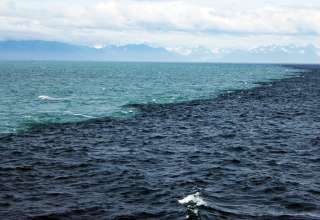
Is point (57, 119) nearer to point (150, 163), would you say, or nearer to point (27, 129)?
point (27, 129)

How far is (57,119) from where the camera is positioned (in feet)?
181

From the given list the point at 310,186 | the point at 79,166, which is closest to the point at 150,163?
the point at 79,166

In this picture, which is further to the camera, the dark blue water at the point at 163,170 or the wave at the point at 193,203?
the dark blue water at the point at 163,170

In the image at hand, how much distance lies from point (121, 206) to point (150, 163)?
Answer: 9.72 metres

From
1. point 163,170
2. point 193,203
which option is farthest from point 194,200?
point 163,170

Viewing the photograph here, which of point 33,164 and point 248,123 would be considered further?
point 248,123

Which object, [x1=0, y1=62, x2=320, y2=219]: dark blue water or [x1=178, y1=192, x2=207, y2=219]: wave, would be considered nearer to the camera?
[x1=178, y1=192, x2=207, y2=219]: wave

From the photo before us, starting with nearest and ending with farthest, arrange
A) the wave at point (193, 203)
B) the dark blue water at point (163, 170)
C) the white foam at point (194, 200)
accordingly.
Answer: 1. the wave at point (193, 203)
2. the dark blue water at point (163, 170)
3. the white foam at point (194, 200)

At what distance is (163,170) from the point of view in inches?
1246

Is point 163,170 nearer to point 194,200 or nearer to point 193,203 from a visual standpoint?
point 194,200

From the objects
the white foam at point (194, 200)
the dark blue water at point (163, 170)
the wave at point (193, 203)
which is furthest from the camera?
the white foam at point (194, 200)

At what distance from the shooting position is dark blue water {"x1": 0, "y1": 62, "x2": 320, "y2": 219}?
23.8 m

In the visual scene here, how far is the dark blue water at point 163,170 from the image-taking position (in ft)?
78.1

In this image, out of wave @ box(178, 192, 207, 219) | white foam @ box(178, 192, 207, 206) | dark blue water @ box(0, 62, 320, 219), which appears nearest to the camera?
wave @ box(178, 192, 207, 219)
